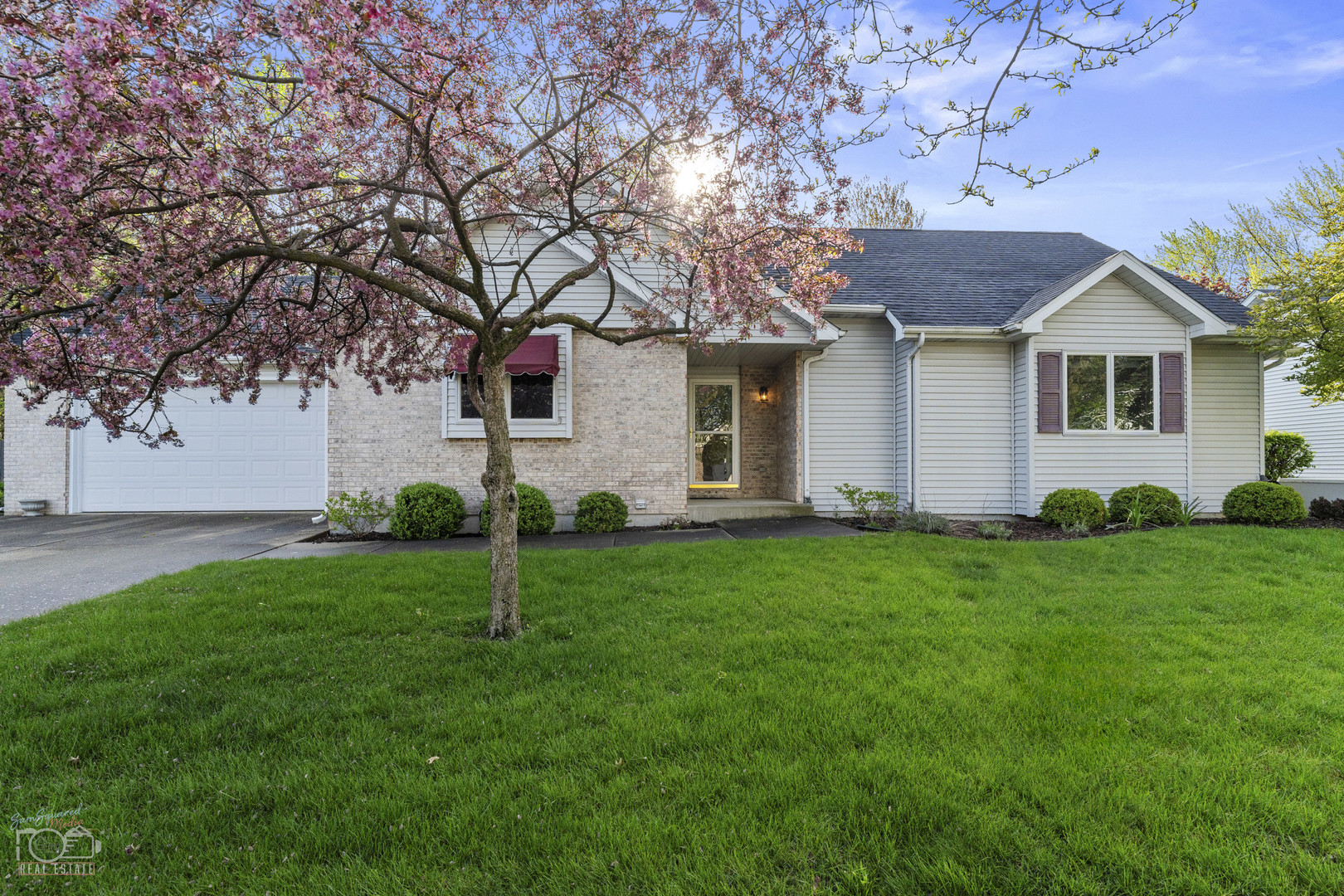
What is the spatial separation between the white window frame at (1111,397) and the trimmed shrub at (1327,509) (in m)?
3.00

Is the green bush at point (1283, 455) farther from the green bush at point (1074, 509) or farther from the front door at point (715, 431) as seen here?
the front door at point (715, 431)

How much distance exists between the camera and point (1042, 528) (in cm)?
989

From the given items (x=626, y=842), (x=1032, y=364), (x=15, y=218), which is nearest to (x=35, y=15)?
(x=15, y=218)

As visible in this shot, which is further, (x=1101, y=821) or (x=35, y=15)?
(x=35, y=15)

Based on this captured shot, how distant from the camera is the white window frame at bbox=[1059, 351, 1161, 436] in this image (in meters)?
10.5

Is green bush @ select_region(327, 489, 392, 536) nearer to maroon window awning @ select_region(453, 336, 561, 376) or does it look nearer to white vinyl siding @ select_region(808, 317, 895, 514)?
maroon window awning @ select_region(453, 336, 561, 376)

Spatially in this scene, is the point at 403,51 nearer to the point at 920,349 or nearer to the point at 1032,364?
the point at 920,349

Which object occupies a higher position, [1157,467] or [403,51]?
[403,51]

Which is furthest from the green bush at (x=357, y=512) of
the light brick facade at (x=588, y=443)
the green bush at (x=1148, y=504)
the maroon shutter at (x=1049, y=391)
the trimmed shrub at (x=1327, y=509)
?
the trimmed shrub at (x=1327, y=509)

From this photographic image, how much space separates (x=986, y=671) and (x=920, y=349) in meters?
8.11

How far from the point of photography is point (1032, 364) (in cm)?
1047

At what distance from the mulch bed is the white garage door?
34.0ft

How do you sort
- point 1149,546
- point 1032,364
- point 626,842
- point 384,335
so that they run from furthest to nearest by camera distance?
point 1032,364
point 1149,546
point 384,335
point 626,842

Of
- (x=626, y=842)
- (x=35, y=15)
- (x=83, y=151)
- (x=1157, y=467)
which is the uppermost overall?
(x=35, y=15)
